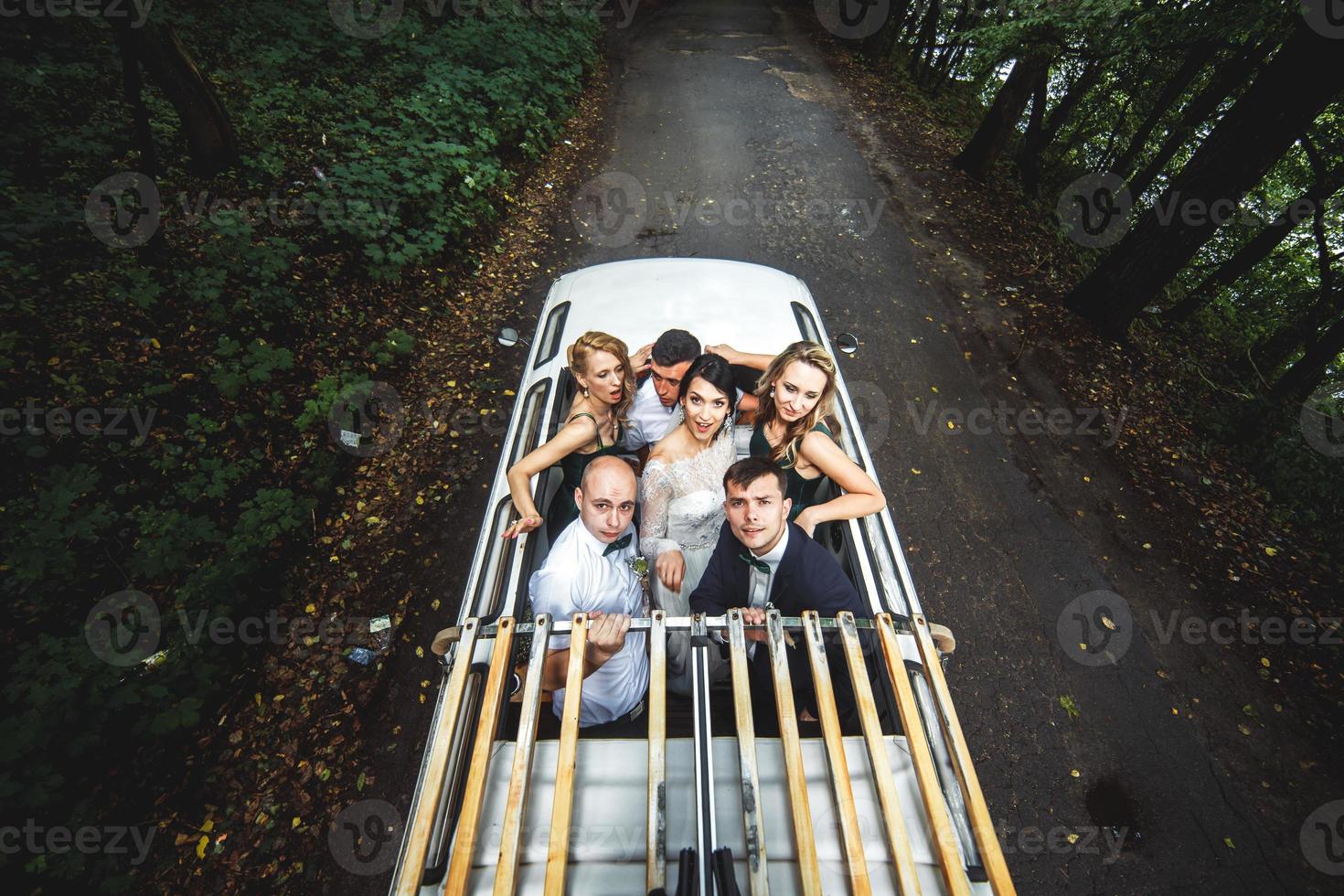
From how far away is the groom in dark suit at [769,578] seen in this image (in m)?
2.55

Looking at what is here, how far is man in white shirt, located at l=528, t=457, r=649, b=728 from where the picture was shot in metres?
2.56

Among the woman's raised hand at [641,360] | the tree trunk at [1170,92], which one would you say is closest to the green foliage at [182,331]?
the woman's raised hand at [641,360]

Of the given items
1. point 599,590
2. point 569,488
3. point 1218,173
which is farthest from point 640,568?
point 1218,173

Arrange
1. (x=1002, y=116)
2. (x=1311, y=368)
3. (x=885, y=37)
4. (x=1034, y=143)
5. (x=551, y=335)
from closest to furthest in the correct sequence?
(x=551, y=335) → (x=1311, y=368) → (x=1002, y=116) → (x=1034, y=143) → (x=885, y=37)

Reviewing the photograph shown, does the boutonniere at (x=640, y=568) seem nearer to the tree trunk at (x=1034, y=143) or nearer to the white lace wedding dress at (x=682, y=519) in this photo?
the white lace wedding dress at (x=682, y=519)

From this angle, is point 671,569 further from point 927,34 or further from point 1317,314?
point 927,34

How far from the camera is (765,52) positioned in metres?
14.1

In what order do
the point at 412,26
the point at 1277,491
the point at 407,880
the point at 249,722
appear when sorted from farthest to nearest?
the point at 412,26 → the point at 1277,491 → the point at 249,722 → the point at 407,880

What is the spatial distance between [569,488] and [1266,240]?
10.2 m

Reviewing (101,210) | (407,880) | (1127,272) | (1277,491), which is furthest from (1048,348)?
(101,210)

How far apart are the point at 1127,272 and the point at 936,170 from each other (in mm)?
4608

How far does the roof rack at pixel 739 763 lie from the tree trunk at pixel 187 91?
674 cm

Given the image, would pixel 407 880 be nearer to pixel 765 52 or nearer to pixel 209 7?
pixel 209 7

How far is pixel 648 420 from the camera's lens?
3586 millimetres
